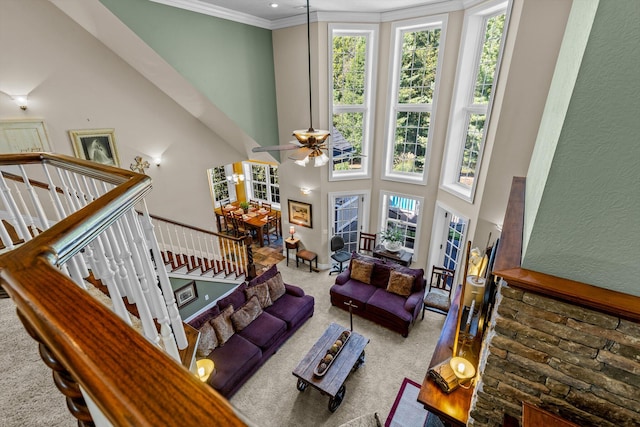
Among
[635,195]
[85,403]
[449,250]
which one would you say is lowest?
[449,250]

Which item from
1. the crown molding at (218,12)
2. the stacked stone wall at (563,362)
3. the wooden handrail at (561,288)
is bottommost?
the stacked stone wall at (563,362)

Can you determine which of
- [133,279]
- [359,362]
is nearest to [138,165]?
[133,279]

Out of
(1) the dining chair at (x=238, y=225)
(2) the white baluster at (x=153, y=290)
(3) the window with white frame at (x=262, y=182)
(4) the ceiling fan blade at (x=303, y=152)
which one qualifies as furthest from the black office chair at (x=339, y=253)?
(2) the white baluster at (x=153, y=290)

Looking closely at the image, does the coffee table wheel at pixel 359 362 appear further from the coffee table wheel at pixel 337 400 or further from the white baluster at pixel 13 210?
the white baluster at pixel 13 210

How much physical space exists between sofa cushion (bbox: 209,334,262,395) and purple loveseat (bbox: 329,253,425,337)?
5.94 feet

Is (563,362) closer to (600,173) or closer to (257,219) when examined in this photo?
(600,173)

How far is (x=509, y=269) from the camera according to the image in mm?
1525

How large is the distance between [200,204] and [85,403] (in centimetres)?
631

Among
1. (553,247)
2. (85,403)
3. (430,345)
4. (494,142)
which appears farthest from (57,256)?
(430,345)

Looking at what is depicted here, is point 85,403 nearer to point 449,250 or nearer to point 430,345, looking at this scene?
point 430,345

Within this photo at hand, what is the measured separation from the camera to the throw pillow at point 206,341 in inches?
152

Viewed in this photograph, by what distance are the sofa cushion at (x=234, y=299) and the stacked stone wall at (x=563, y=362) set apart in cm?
377

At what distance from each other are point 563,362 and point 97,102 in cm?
644

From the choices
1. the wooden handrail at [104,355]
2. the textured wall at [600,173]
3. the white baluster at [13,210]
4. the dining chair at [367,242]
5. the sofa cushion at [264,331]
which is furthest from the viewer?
the dining chair at [367,242]
